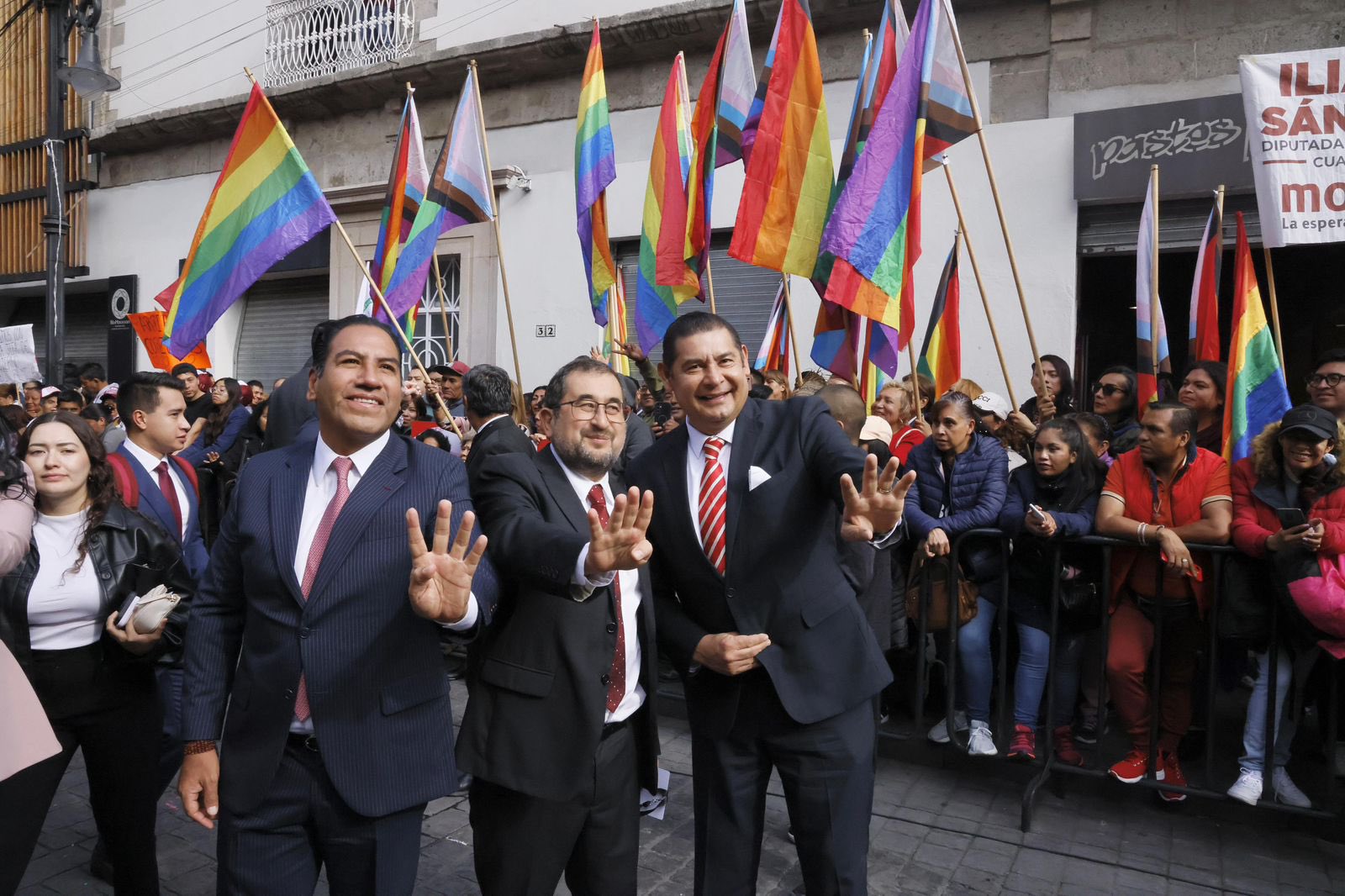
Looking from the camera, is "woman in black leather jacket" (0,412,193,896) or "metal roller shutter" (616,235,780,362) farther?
"metal roller shutter" (616,235,780,362)

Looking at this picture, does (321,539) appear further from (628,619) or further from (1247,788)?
(1247,788)

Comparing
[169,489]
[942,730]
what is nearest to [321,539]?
[169,489]

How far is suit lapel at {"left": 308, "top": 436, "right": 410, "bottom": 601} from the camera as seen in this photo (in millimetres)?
2250

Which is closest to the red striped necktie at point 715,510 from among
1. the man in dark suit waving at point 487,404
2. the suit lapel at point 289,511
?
the suit lapel at point 289,511

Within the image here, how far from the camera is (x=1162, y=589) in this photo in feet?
14.0

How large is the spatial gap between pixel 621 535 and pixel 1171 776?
3.51 m

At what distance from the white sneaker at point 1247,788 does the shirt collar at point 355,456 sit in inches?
154

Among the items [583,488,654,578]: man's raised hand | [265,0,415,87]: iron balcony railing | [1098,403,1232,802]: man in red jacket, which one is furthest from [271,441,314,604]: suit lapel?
[265,0,415,87]: iron balcony railing

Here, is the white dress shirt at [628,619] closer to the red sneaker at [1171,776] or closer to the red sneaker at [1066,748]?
the red sneaker at [1066,748]

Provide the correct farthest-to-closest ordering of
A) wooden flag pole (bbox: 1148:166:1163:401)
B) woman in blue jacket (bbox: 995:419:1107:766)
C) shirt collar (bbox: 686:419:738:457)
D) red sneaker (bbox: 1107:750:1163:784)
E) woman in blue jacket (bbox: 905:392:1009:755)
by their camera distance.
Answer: wooden flag pole (bbox: 1148:166:1163:401), woman in blue jacket (bbox: 905:392:1009:755), woman in blue jacket (bbox: 995:419:1107:766), red sneaker (bbox: 1107:750:1163:784), shirt collar (bbox: 686:419:738:457)

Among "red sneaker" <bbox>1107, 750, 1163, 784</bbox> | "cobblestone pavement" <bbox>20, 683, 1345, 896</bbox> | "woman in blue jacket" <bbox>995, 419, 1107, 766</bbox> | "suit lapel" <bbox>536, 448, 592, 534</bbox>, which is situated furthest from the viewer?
"woman in blue jacket" <bbox>995, 419, 1107, 766</bbox>

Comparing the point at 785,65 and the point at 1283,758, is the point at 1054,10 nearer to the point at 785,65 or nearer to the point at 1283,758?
the point at 785,65

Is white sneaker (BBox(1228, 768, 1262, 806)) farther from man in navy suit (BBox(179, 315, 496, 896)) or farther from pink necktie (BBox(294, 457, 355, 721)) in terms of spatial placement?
pink necktie (BBox(294, 457, 355, 721))

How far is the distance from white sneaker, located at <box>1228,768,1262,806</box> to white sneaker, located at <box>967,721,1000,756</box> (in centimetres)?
101
